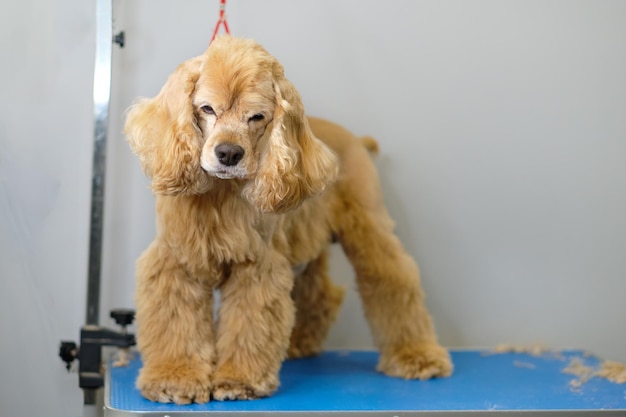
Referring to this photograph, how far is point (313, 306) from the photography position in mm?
2006

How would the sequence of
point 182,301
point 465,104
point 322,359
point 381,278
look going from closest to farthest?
point 182,301 → point 381,278 → point 322,359 → point 465,104

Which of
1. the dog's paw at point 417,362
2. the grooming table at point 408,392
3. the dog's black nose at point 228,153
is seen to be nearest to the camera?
the dog's black nose at point 228,153

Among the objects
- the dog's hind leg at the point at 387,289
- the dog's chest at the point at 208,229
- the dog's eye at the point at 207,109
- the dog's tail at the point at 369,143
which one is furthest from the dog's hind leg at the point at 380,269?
A: the dog's eye at the point at 207,109

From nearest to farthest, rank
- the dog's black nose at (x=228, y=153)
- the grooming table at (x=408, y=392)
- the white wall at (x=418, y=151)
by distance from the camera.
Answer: the dog's black nose at (x=228, y=153) → the grooming table at (x=408, y=392) → the white wall at (x=418, y=151)

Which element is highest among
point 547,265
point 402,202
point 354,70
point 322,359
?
point 354,70

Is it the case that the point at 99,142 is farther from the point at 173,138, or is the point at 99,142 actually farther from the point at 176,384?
the point at 176,384

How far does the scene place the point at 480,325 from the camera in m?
2.21

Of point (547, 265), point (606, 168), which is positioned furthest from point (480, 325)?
point (606, 168)

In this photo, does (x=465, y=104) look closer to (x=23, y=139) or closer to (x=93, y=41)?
(x=93, y=41)

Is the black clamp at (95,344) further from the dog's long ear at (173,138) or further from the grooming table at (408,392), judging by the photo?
the dog's long ear at (173,138)

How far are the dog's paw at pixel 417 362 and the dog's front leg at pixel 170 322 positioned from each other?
451 millimetres

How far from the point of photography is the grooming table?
1.47m

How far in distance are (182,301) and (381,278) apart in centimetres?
50

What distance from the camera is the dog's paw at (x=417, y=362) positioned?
1809 mm
